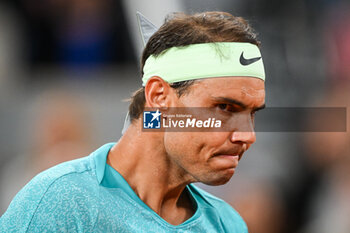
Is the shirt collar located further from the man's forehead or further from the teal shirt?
the man's forehead

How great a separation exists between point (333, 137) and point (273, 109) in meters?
0.64

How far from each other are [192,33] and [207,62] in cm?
18

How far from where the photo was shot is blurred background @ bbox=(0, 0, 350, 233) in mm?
4055

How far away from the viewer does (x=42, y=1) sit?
4320 mm

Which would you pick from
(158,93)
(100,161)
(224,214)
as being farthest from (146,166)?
(224,214)

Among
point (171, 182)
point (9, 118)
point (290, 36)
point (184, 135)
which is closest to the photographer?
point (184, 135)

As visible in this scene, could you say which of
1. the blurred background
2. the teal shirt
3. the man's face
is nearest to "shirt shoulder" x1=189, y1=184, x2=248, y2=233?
the teal shirt

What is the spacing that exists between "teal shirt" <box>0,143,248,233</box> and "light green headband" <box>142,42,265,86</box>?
482mm

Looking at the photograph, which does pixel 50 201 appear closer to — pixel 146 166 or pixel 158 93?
pixel 146 166

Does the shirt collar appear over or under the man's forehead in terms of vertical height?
under

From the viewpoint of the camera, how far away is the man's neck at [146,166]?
2.07 m

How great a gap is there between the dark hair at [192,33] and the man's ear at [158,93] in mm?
36

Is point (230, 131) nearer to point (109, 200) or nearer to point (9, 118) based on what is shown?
point (109, 200)

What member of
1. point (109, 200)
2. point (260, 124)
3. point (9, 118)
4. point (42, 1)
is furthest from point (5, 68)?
point (109, 200)
